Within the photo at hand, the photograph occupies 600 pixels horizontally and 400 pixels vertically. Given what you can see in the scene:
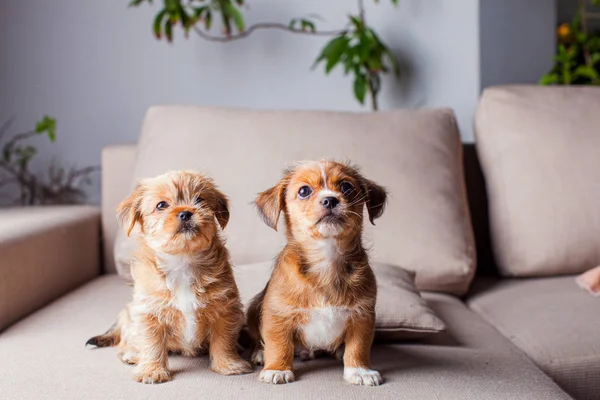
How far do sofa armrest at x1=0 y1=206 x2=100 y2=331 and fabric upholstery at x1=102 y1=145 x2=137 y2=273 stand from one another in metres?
0.03

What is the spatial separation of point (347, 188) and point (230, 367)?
370 mm

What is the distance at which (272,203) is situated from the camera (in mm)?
1141

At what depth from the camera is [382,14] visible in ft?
9.07

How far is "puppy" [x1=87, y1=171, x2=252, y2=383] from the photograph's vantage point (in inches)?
43.6

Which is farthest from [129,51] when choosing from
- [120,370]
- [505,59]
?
[120,370]

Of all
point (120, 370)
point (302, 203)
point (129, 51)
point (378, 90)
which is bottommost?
point (120, 370)

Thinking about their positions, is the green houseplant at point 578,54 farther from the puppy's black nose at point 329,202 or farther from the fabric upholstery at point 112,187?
the puppy's black nose at point 329,202

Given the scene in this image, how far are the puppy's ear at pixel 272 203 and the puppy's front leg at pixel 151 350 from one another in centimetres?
25

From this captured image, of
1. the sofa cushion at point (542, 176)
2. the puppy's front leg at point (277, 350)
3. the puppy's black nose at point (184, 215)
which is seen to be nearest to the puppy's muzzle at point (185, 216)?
the puppy's black nose at point (184, 215)

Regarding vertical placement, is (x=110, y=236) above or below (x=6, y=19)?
below

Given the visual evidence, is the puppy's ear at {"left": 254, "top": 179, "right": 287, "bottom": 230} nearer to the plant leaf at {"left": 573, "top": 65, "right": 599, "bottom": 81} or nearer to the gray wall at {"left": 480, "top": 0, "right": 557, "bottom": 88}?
the gray wall at {"left": 480, "top": 0, "right": 557, "bottom": 88}

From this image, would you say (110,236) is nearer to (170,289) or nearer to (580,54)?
(170,289)

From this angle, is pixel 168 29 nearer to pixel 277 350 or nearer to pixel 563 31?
pixel 277 350

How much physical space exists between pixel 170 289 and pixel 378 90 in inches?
68.3
